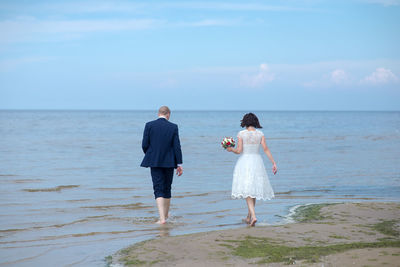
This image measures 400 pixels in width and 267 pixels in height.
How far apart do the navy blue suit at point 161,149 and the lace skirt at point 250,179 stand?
111 centimetres

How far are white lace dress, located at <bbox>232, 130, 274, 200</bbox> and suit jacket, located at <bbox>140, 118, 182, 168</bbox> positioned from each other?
1145 mm

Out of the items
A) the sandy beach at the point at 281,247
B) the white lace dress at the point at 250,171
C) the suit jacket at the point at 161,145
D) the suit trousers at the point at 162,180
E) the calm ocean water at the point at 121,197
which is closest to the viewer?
the sandy beach at the point at 281,247

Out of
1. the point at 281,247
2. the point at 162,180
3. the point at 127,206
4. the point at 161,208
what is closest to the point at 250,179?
the point at 162,180

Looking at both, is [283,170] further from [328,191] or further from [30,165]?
[30,165]

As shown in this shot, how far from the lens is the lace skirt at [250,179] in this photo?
8844mm

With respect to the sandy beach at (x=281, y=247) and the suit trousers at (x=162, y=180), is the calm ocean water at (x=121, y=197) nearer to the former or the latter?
the suit trousers at (x=162, y=180)

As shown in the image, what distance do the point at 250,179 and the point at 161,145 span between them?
1.65 metres

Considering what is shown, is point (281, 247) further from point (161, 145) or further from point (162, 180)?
point (161, 145)

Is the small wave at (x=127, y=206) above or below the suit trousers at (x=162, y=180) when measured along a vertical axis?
below

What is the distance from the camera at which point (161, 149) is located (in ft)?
29.4

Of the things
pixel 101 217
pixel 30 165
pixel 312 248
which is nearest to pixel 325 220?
pixel 312 248

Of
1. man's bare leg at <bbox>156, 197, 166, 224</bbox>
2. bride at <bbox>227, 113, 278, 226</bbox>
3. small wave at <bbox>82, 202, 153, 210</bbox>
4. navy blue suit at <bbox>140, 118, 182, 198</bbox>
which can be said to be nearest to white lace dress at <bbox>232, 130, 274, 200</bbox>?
bride at <bbox>227, 113, 278, 226</bbox>

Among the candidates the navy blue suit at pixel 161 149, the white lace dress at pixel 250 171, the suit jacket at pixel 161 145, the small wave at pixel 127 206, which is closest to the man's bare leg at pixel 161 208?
the navy blue suit at pixel 161 149

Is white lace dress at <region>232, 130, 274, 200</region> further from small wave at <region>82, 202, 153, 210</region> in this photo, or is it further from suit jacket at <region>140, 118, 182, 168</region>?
small wave at <region>82, 202, 153, 210</region>
